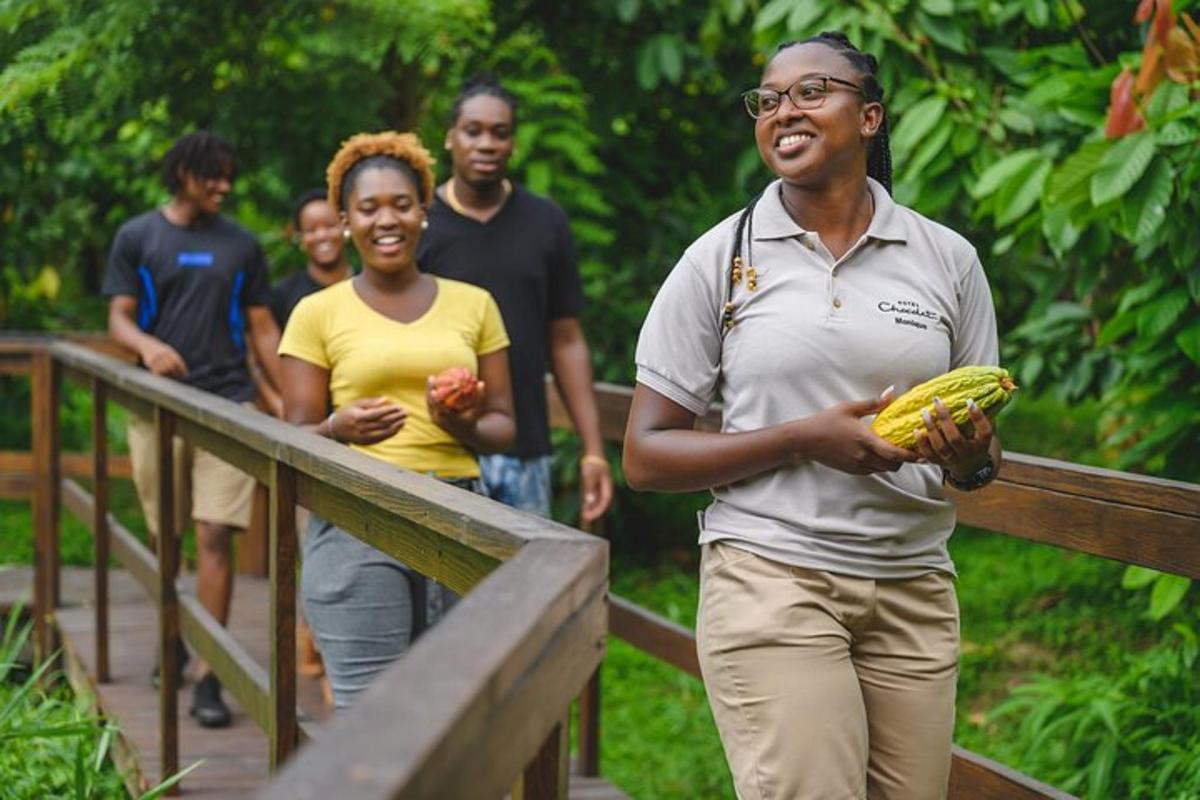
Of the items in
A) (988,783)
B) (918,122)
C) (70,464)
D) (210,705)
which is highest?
(918,122)

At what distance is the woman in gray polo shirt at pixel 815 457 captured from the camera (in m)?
2.70

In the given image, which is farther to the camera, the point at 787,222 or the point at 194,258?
the point at 194,258

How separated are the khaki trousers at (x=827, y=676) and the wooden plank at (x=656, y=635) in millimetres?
1791

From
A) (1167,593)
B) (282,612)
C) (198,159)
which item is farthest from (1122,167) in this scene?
(198,159)

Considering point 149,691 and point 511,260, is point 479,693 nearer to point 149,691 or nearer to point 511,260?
point 511,260

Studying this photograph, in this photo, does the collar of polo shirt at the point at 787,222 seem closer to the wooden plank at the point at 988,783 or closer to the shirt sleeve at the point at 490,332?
the wooden plank at the point at 988,783

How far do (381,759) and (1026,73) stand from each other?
433 cm

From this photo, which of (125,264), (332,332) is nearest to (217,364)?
(125,264)

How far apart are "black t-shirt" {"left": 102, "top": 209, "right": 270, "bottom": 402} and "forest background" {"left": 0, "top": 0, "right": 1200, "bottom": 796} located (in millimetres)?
1276

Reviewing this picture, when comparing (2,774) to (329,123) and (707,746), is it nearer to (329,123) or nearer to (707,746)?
(707,746)

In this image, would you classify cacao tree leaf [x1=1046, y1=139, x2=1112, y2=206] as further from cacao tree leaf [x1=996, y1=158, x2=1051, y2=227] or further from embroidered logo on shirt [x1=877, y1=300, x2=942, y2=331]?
embroidered logo on shirt [x1=877, y1=300, x2=942, y2=331]

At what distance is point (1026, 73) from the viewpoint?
5148mm

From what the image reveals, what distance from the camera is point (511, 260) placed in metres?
4.64

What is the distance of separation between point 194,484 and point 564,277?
5.38 ft
